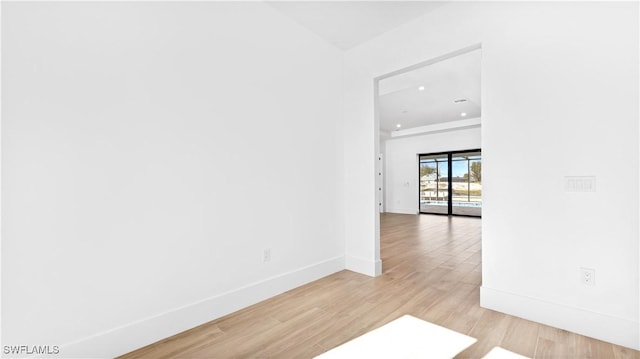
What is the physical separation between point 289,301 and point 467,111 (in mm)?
6541

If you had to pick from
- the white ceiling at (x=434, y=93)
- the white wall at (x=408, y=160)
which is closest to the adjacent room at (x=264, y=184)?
the white ceiling at (x=434, y=93)

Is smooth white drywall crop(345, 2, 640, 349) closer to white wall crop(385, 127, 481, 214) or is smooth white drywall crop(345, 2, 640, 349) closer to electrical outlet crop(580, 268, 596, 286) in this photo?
electrical outlet crop(580, 268, 596, 286)

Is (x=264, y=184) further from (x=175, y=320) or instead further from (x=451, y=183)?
(x=451, y=183)

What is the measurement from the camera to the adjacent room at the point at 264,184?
59.1 inches

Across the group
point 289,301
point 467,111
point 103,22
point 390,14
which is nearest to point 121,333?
point 289,301

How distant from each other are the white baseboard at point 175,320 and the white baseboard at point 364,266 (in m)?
0.64

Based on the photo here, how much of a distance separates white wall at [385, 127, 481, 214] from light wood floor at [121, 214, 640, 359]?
241 inches

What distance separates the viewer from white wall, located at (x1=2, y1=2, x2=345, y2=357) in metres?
1.44

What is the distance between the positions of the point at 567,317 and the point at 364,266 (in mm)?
1699

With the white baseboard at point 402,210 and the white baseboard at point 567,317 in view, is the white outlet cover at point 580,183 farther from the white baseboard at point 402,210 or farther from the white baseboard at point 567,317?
the white baseboard at point 402,210

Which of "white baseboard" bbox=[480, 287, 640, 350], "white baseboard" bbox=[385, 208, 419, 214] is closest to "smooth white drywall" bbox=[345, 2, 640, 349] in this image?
"white baseboard" bbox=[480, 287, 640, 350]

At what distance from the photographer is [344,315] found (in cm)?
217

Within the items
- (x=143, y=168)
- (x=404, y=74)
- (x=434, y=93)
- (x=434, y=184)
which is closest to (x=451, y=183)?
(x=434, y=184)

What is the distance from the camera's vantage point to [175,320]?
1.91m
